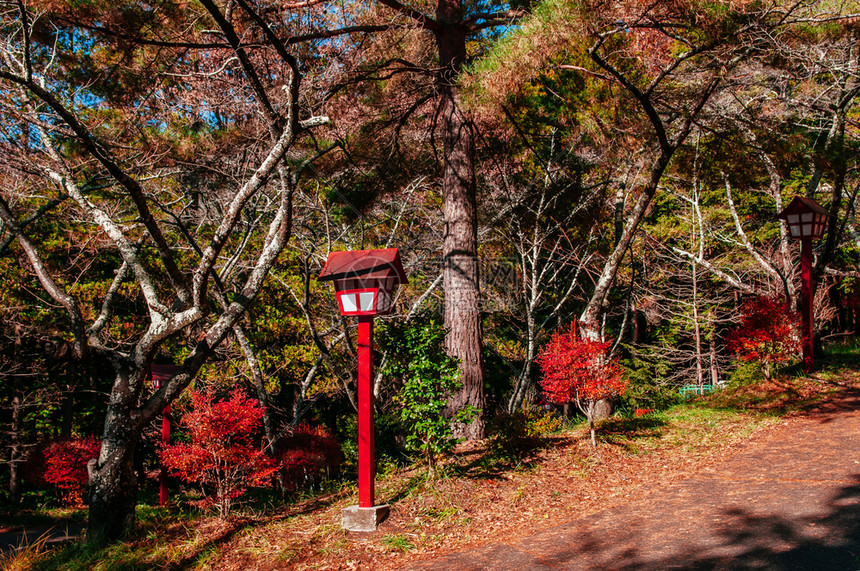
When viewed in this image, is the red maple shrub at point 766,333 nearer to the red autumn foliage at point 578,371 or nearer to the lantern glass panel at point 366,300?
the red autumn foliage at point 578,371

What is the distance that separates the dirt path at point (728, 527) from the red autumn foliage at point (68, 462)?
9.01m

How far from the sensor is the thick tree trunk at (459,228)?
291 inches

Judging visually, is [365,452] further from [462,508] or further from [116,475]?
[116,475]

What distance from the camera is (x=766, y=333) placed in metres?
8.48

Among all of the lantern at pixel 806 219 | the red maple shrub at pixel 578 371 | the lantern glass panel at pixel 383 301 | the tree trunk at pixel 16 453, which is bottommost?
the tree trunk at pixel 16 453

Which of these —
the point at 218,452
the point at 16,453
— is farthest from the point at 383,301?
the point at 16,453

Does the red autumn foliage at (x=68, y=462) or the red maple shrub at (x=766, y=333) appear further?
the red autumn foliage at (x=68, y=462)

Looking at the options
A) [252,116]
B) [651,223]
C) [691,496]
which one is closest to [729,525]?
[691,496]

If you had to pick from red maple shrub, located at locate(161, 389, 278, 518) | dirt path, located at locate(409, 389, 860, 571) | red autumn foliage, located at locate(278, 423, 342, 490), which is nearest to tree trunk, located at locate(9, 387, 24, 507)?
red autumn foliage, located at locate(278, 423, 342, 490)

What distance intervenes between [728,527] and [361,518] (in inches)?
116

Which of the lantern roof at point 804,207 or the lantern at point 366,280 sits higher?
the lantern roof at point 804,207

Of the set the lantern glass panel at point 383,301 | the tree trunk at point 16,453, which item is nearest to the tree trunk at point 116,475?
the lantern glass panel at point 383,301

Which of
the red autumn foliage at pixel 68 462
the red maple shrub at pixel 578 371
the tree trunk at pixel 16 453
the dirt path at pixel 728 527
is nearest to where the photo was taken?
the dirt path at pixel 728 527

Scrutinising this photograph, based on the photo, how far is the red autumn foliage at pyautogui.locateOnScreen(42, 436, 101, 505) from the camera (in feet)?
34.2
